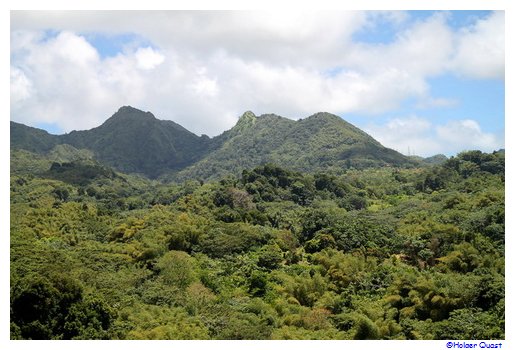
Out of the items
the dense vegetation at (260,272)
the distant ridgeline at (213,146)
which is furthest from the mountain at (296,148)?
the dense vegetation at (260,272)

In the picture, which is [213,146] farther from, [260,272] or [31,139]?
[260,272]

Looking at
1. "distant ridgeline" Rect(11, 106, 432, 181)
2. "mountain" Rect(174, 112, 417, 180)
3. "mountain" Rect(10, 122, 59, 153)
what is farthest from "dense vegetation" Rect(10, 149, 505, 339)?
"mountain" Rect(10, 122, 59, 153)

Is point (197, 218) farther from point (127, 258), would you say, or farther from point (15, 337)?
point (15, 337)

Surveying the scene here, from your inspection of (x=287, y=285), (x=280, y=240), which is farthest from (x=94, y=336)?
(x=280, y=240)

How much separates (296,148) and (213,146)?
39545 millimetres

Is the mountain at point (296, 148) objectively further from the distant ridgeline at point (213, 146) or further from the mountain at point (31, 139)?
the mountain at point (31, 139)

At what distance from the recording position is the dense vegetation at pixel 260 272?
1955 centimetres

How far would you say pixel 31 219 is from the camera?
37.3m

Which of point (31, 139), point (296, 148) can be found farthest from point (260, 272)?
point (31, 139)

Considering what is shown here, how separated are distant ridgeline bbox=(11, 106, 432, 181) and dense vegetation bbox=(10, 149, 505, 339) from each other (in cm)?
6381

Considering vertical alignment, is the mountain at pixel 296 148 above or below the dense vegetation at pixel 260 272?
above

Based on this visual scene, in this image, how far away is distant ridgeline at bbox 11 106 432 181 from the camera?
114000 mm

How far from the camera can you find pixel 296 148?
427ft
